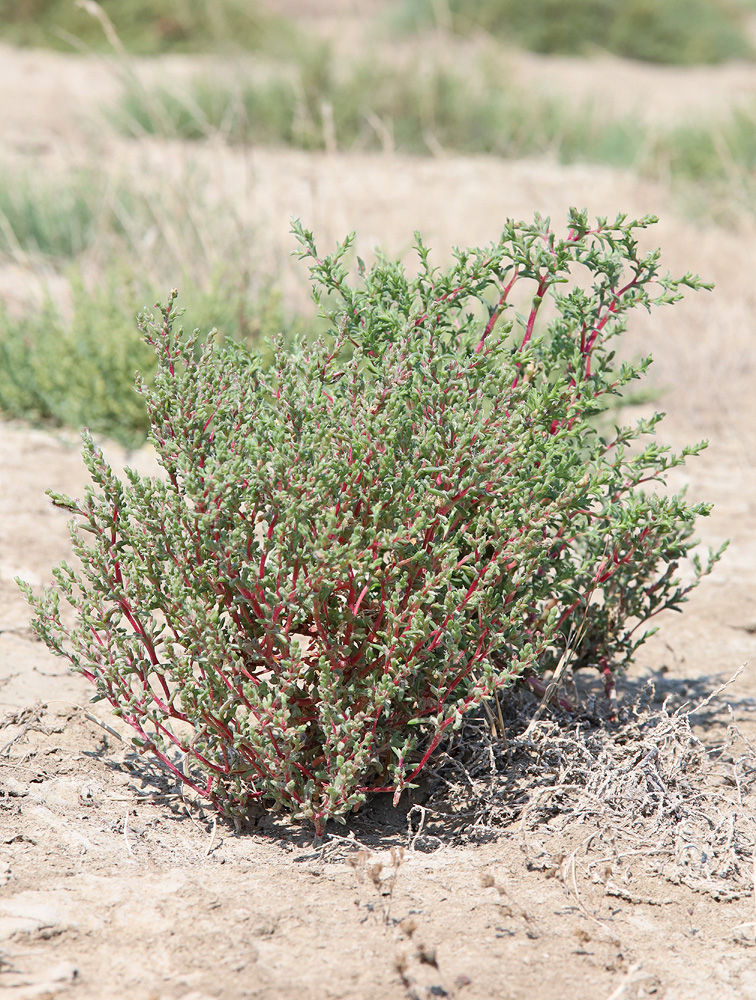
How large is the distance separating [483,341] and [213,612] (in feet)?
2.59

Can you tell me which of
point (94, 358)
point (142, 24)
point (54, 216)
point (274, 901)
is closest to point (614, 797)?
point (274, 901)

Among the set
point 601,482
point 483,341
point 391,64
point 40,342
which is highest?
point 391,64

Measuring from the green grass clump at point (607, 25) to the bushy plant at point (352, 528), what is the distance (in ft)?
51.5

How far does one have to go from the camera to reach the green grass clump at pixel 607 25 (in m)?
17.1

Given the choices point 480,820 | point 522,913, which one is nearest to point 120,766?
point 480,820

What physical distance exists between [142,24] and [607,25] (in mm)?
8762

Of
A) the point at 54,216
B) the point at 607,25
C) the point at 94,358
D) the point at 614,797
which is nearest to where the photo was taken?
the point at 614,797

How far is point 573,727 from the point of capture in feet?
7.95

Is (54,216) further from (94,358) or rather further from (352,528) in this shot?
(352,528)

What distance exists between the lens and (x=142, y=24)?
567 inches

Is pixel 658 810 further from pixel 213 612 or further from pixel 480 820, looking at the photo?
pixel 213 612

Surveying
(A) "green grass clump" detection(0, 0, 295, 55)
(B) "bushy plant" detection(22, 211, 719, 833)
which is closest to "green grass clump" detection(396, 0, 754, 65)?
(A) "green grass clump" detection(0, 0, 295, 55)

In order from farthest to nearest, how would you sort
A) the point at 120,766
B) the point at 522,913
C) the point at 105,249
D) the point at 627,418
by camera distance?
the point at 105,249 → the point at 627,418 → the point at 120,766 → the point at 522,913

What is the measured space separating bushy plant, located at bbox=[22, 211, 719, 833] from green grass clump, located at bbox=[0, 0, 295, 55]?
37.5 feet
